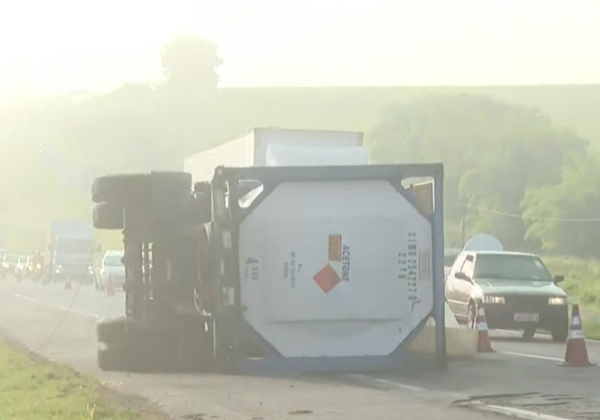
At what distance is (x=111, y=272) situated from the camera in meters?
55.3

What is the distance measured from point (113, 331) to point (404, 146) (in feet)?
290

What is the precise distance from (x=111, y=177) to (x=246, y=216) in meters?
2.26

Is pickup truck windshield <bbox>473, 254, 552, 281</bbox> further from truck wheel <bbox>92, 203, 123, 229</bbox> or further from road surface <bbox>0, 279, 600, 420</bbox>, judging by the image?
truck wheel <bbox>92, 203, 123, 229</bbox>

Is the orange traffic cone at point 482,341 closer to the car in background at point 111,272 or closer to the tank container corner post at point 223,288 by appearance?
the tank container corner post at point 223,288

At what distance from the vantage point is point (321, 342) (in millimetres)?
17234

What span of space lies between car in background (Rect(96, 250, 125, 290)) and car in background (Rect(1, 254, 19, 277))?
32.8 metres

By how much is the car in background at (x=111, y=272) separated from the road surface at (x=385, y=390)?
109 feet

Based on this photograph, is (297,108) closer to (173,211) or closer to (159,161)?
(159,161)

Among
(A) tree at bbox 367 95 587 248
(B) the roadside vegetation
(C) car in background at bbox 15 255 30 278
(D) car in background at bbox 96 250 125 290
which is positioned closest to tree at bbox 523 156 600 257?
(B) the roadside vegetation

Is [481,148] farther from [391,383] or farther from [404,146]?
[391,383]

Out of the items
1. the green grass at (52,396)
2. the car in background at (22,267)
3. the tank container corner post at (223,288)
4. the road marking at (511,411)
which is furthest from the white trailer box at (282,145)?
the car in background at (22,267)

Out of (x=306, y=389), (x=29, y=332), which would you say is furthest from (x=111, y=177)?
(x=29, y=332)

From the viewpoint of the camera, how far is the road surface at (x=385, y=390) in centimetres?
1299

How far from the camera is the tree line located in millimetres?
87500
